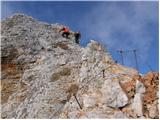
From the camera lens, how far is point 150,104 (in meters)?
24.5

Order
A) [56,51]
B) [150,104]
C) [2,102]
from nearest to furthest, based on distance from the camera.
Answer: [150,104] < [2,102] < [56,51]

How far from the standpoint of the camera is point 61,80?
2800 centimetres

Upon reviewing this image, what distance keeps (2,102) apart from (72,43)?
7.16 meters

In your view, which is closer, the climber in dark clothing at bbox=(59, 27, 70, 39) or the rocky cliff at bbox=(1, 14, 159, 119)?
the rocky cliff at bbox=(1, 14, 159, 119)

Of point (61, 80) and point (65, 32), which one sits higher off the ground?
point (65, 32)

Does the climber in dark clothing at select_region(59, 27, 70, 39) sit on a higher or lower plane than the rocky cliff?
higher

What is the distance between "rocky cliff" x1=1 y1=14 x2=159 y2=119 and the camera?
24531 millimetres

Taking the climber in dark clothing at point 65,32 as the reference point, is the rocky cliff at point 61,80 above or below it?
below

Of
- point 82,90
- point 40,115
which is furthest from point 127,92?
point 40,115

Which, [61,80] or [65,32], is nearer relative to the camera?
[61,80]

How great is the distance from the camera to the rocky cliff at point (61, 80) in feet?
80.5

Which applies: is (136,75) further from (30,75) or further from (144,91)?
(30,75)

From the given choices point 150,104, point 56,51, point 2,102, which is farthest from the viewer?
point 56,51

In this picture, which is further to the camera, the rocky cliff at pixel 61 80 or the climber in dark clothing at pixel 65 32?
the climber in dark clothing at pixel 65 32
